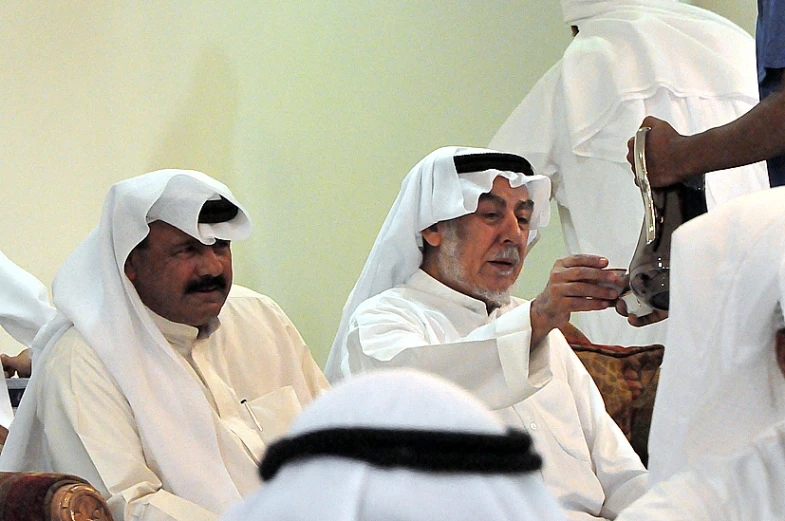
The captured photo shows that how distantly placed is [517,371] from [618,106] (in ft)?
8.27

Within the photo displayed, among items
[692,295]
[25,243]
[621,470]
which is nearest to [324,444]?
[692,295]

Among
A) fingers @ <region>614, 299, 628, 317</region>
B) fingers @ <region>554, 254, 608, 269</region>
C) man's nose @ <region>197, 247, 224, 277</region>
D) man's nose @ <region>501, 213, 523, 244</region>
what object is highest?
man's nose @ <region>197, 247, 224, 277</region>

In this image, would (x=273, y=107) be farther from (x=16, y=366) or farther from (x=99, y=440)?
(x=99, y=440)

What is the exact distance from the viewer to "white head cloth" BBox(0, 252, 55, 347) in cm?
536

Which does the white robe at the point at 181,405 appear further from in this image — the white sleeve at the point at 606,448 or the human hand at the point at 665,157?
the human hand at the point at 665,157

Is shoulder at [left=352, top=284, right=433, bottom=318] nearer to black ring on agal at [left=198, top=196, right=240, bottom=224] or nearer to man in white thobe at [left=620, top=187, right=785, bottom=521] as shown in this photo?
black ring on agal at [left=198, top=196, right=240, bottom=224]

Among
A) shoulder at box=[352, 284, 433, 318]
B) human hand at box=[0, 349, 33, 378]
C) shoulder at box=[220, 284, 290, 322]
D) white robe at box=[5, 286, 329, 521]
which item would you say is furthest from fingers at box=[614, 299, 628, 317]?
human hand at box=[0, 349, 33, 378]

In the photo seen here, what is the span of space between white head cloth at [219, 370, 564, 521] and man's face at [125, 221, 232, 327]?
275 centimetres

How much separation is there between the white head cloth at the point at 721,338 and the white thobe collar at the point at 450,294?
73.3 inches

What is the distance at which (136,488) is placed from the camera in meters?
2.94

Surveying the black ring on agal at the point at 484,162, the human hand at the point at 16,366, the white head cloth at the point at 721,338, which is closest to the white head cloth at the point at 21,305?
the human hand at the point at 16,366

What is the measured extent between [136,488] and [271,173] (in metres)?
4.05

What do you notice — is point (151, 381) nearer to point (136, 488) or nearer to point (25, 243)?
point (136, 488)

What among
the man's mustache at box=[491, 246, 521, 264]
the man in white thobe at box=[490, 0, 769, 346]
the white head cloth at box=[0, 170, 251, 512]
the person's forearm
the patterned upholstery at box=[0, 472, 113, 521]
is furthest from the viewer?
the man in white thobe at box=[490, 0, 769, 346]
